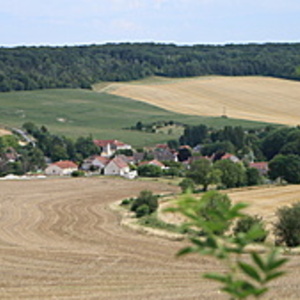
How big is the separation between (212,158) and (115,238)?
56.5 m

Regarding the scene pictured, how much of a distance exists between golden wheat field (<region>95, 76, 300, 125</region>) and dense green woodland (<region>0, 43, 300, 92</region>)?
6369 millimetres

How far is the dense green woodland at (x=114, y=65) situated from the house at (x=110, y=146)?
169 ft

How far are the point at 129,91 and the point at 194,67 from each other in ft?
95.4

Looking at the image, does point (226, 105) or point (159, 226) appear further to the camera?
point (226, 105)

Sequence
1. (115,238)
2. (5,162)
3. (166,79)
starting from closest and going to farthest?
(115,238) → (5,162) → (166,79)

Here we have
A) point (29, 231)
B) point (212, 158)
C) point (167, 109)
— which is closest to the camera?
point (29, 231)

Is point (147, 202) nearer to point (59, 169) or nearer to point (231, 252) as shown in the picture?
point (59, 169)

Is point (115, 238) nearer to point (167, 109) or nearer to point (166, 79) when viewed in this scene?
point (167, 109)

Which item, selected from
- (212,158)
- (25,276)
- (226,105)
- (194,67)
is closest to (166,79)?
(194,67)

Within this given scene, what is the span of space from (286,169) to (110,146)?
127 ft

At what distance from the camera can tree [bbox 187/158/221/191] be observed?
198ft

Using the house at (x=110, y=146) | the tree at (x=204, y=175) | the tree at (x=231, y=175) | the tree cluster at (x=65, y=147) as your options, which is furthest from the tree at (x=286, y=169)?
the house at (x=110, y=146)

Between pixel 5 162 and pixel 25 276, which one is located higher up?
pixel 25 276

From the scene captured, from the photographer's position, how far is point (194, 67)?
17125 centimetres
